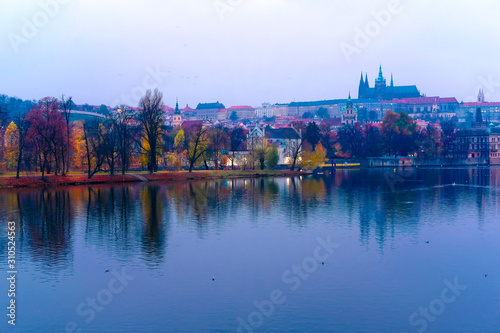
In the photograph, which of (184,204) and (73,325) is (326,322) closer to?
(73,325)

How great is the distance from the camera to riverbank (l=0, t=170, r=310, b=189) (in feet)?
206

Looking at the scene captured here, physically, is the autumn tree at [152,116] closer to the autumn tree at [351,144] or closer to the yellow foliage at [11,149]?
the yellow foliage at [11,149]

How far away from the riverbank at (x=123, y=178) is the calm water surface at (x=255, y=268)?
18.1 metres

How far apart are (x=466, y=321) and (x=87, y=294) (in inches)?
521

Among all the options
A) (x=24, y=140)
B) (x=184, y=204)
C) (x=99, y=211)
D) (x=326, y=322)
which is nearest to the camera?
(x=326, y=322)

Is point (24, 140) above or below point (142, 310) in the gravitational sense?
above

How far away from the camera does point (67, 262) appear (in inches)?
1048

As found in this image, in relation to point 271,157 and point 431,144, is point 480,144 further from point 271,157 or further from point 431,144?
point 271,157

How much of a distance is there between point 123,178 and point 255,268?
48.5m

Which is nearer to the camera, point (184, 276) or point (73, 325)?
point (73, 325)

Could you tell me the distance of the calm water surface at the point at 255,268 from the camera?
19.5 metres

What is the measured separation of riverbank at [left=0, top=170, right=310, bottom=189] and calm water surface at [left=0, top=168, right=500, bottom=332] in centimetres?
1809

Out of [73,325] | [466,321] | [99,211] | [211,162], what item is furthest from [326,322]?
[211,162]

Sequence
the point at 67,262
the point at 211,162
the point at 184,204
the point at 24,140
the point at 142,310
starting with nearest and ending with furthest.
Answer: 1. the point at 142,310
2. the point at 67,262
3. the point at 184,204
4. the point at 24,140
5. the point at 211,162
